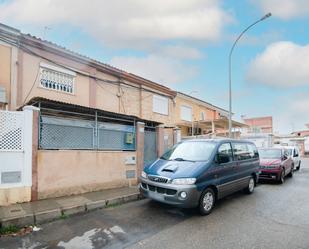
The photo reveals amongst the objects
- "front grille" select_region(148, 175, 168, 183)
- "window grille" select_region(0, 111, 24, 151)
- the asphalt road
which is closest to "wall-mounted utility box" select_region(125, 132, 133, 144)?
the asphalt road

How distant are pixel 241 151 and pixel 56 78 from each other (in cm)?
846

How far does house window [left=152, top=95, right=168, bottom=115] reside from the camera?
1777 centimetres

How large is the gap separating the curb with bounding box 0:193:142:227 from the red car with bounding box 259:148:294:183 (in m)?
6.81

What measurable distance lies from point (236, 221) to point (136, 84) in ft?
37.8

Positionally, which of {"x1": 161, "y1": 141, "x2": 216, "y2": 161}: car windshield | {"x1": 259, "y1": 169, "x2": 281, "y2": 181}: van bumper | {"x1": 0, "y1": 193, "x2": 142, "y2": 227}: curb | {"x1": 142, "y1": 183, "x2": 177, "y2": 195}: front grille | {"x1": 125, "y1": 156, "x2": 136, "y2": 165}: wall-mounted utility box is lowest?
{"x1": 0, "y1": 193, "x2": 142, "y2": 227}: curb

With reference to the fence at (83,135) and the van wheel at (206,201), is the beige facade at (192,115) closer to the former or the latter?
the fence at (83,135)

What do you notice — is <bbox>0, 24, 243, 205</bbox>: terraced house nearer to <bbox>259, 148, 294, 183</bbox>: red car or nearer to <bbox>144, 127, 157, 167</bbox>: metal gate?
<bbox>144, 127, 157, 167</bbox>: metal gate

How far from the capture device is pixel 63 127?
8.05m

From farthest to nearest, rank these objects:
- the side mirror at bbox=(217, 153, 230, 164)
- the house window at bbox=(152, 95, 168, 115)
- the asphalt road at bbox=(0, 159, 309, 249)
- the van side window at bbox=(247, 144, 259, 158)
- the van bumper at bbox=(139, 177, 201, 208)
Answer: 1. the house window at bbox=(152, 95, 168, 115)
2. the van side window at bbox=(247, 144, 259, 158)
3. the side mirror at bbox=(217, 153, 230, 164)
4. the van bumper at bbox=(139, 177, 201, 208)
5. the asphalt road at bbox=(0, 159, 309, 249)

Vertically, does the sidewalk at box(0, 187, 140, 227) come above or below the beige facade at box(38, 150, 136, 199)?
below

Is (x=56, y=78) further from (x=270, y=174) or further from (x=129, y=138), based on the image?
(x=270, y=174)

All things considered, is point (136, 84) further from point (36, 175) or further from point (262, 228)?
point (262, 228)

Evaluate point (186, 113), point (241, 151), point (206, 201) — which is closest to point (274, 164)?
point (241, 151)

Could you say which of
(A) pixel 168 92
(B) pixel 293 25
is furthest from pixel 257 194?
(A) pixel 168 92
